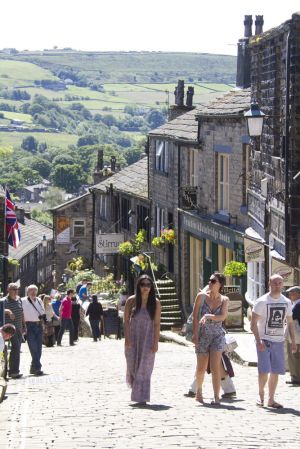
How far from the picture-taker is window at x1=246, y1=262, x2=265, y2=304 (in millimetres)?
26875

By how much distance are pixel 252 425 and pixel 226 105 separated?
21.4m

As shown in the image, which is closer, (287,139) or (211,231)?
(287,139)

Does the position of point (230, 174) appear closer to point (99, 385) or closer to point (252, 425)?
point (99, 385)

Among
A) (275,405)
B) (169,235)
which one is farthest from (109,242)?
(275,405)

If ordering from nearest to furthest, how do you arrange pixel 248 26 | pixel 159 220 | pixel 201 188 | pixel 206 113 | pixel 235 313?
1. pixel 235 313
2. pixel 206 113
3. pixel 201 188
4. pixel 248 26
5. pixel 159 220

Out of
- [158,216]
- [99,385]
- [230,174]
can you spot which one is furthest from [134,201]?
[99,385]

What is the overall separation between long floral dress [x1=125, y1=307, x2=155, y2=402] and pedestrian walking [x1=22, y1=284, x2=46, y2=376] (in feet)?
17.7

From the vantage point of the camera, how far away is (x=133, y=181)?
53000mm

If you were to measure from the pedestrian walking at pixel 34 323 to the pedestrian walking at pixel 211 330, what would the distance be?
566 cm

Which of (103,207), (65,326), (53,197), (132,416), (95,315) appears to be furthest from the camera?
(53,197)

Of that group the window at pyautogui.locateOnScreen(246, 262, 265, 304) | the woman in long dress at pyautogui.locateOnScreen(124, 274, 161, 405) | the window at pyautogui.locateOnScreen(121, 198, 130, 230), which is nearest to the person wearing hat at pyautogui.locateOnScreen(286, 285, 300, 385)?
the woman in long dress at pyautogui.locateOnScreen(124, 274, 161, 405)

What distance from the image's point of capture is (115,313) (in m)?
36.2

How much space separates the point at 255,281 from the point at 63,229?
4551 cm

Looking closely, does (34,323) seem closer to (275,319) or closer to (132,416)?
(275,319)
